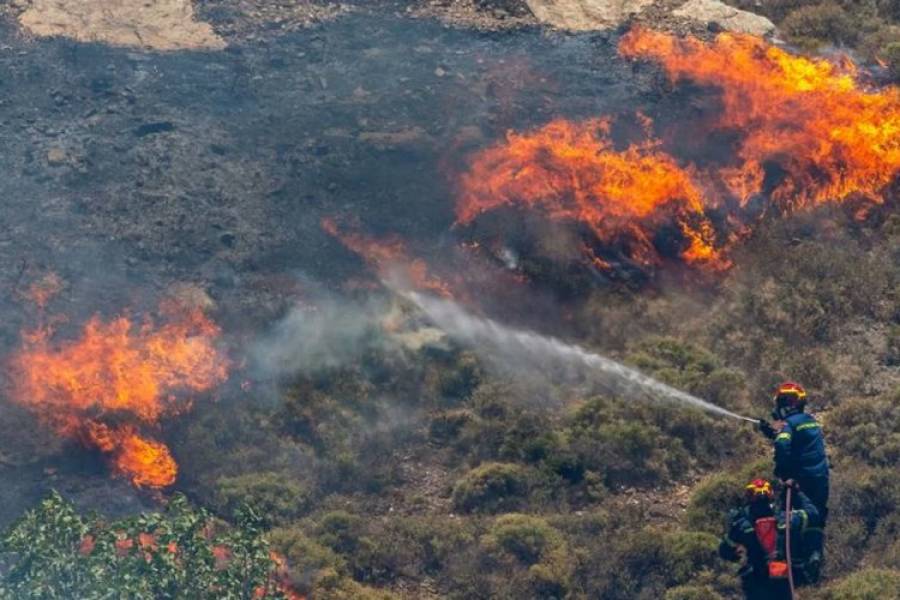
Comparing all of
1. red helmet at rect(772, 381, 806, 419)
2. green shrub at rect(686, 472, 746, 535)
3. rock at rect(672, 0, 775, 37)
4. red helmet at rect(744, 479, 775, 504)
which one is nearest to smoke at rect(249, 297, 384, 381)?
green shrub at rect(686, 472, 746, 535)


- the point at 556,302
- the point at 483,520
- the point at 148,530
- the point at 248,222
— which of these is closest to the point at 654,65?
the point at 556,302

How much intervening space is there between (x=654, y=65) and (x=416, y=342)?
39.2 feet

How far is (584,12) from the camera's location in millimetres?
36000

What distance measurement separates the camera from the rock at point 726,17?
117ft

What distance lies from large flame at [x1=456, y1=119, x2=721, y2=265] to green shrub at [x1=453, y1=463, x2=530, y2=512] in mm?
7641

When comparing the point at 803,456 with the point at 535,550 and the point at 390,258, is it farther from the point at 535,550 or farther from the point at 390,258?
the point at 390,258

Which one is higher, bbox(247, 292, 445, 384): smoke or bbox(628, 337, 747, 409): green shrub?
bbox(628, 337, 747, 409): green shrub

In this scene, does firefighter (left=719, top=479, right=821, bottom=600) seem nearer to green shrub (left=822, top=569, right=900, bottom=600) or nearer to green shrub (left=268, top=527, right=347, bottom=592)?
green shrub (left=822, top=569, right=900, bottom=600)

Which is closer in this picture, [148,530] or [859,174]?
[148,530]

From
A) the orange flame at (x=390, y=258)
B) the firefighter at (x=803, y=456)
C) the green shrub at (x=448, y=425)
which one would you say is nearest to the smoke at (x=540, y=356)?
the orange flame at (x=390, y=258)

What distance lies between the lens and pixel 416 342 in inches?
1048

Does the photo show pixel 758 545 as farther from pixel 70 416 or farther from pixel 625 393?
pixel 70 416

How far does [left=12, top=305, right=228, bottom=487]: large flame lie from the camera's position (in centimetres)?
2419

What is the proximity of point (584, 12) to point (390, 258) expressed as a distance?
11.2m
